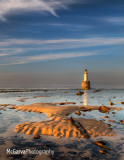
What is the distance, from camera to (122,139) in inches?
310

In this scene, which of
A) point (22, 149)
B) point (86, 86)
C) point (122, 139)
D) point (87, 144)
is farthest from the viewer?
point (86, 86)

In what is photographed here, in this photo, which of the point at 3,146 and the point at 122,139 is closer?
the point at 3,146

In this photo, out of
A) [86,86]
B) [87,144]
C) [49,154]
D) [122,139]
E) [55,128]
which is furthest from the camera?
[86,86]

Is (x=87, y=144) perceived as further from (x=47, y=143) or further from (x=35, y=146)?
(x=35, y=146)

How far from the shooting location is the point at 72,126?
31.7 feet

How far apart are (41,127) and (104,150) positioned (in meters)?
4.48

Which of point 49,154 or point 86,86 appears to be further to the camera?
point 86,86

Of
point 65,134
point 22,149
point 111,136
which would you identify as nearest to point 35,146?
point 22,149

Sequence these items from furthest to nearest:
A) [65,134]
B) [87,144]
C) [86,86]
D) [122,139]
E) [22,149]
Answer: [86,86] < [65,134] < [122,139] < [87,144] < [22,149]

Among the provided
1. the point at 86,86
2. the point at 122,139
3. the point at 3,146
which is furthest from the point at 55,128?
the point at 86,86

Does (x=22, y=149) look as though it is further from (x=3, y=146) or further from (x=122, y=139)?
(x=122, y=139)

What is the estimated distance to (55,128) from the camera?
9.21m

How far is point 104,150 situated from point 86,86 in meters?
90.0

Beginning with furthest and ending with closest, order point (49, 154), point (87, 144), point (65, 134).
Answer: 1. point (65, 134)
2. point (87, 144)
3. point (49, 154)
